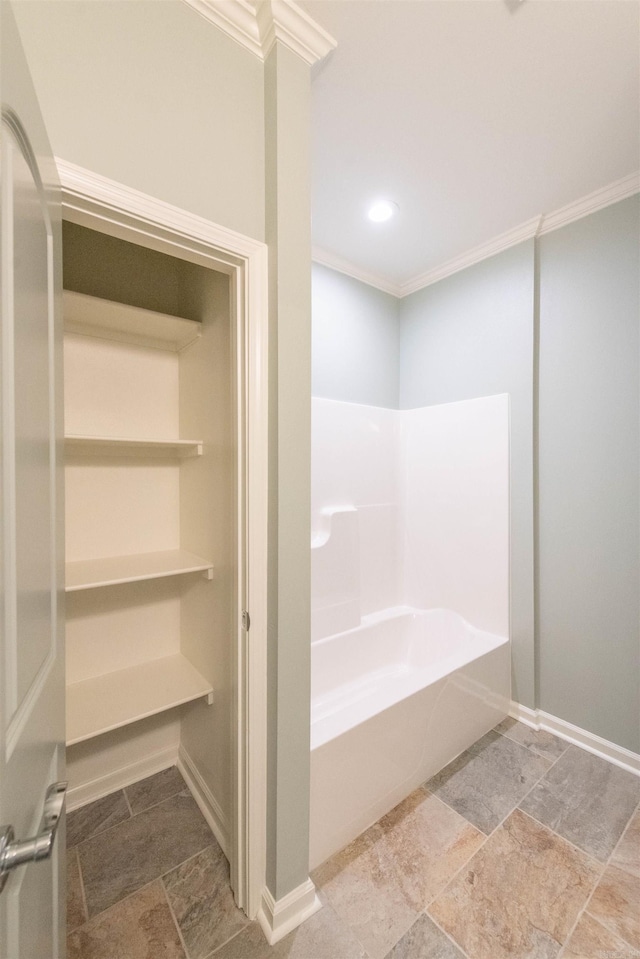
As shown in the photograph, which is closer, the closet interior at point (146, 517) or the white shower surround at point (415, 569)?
the closet interior at point (146, 517)

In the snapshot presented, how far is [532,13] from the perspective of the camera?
118 cm

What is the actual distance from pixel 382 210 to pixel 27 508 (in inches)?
87.2

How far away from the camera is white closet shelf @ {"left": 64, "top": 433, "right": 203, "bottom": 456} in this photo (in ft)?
4.59

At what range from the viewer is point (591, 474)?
6.50 feet

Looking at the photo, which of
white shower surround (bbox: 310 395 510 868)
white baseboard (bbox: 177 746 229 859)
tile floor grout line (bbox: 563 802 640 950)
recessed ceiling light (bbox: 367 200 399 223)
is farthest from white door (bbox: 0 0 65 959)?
recessed ceiling light (bbox: 367 200 399 223)

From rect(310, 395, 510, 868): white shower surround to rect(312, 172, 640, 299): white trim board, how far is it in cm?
89

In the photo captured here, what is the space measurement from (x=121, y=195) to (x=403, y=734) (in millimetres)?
2045

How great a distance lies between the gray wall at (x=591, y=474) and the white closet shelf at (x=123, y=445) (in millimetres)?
1879

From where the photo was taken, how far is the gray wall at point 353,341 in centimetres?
244

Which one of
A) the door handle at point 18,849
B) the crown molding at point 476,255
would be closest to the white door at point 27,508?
the door handle at point 18,849

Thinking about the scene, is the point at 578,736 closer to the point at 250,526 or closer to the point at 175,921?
the point at 175,921

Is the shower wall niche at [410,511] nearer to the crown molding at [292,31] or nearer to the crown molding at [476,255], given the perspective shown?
the crown molding at [476,255]

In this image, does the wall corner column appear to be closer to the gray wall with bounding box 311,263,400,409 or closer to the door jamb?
the door jamb

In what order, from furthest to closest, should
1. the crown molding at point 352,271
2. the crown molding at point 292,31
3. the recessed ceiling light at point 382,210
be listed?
the crown molding at point 352,271
the recessed ceiling light at point 382,210
the crown molding at point 292,31
